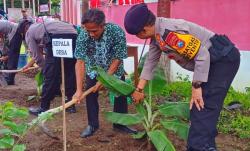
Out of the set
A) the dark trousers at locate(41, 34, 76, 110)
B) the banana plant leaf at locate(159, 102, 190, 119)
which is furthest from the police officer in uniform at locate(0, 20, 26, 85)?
the banana plant leaf at locate(159, 102, 190, 119)

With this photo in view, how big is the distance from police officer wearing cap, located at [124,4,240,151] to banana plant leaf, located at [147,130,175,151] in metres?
0.21

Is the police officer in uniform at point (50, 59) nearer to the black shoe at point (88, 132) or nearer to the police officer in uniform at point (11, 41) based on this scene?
the black shoe at point (88, 132)

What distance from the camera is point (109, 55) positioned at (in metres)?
4.51

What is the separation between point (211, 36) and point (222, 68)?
0.86ft

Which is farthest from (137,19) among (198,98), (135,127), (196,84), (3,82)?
(3,82)

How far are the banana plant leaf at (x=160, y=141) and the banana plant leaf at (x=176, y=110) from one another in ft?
0.75

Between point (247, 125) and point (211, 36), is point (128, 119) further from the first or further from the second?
point (247, 125)

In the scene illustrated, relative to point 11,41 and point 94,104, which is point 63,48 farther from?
point 11,41

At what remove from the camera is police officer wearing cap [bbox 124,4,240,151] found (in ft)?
10.6

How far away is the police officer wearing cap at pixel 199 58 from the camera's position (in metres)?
3.24

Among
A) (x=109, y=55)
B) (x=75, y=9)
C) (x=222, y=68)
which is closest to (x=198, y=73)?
(x=222, y=68)

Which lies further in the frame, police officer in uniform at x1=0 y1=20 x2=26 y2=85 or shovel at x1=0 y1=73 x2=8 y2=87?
shovel at x1=0 y1=73 x2=8 y2=87

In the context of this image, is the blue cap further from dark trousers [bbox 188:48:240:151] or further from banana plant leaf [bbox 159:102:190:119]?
banana plant leaf [bbox 159:102:190:119]

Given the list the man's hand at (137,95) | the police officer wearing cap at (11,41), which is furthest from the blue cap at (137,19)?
the police officer wearing cap at (11,41)
